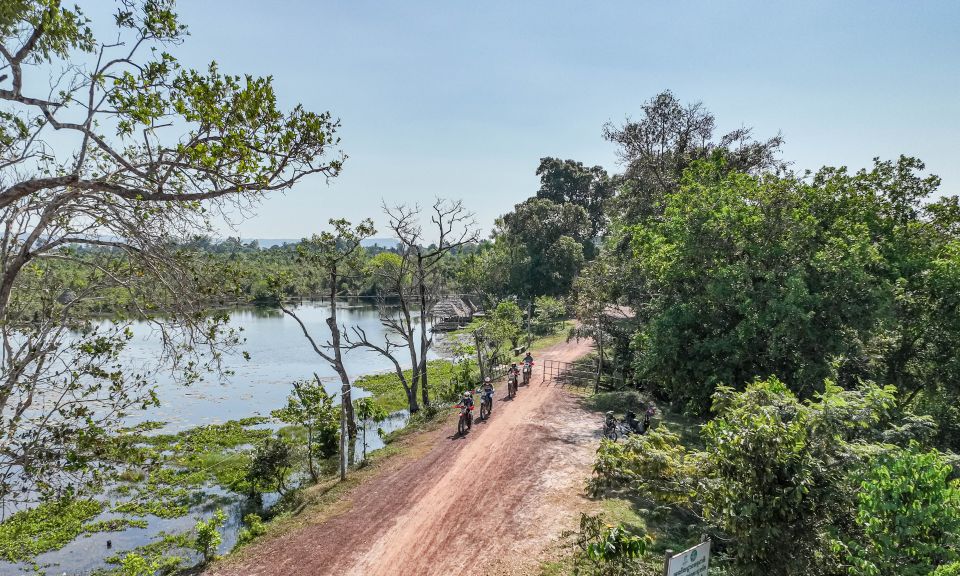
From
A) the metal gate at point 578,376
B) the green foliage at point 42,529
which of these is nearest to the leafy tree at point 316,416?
the green foliage at point 42,529

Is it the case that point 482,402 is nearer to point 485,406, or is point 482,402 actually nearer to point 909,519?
point 485,406

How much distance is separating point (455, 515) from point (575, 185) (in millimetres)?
56338

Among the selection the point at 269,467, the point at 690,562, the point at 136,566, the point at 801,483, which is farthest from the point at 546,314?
the point at 690,562

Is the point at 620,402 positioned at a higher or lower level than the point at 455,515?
higher

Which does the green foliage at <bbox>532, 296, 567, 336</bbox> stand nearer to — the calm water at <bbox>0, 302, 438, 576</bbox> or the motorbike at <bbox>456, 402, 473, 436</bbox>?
the calm water at <bbox>0, 302, 438, 576</bbox>

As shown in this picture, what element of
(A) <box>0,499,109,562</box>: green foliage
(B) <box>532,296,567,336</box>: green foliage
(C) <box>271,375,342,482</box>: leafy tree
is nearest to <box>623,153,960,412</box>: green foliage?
(C) <box>271,375,342,482</box>: leafy tree

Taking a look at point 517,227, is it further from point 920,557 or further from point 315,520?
point 920,557

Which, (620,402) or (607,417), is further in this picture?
(620,402)

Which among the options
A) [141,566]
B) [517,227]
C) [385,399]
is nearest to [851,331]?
[141,566]

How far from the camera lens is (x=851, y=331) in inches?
613

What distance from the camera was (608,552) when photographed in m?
8.21

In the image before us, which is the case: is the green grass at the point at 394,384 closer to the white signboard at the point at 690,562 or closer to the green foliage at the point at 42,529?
the green foliage at the point at 42,529

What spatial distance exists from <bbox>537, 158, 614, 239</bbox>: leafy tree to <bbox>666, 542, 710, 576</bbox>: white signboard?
58771 millimetres

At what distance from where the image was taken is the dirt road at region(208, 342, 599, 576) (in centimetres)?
1078
